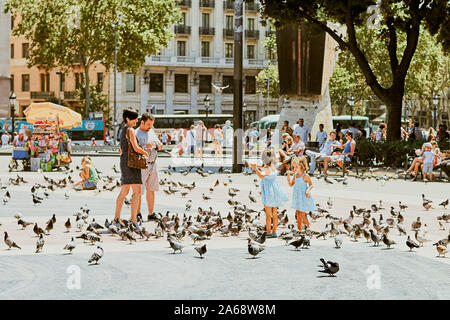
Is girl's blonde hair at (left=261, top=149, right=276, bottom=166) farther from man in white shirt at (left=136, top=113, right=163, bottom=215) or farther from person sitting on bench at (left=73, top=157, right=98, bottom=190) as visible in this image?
person sitting on bench at (left=73, top=157, right=98, bottom=190)

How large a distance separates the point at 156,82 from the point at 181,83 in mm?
2882

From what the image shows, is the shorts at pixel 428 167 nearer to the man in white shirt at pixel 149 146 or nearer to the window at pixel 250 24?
the man in white shirt at pixel 149 146

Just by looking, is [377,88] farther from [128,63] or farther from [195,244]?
[128,63]

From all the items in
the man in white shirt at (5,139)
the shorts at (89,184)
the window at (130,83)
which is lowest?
the man in white shirt at (5,139)

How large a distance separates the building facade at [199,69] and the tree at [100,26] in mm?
17142

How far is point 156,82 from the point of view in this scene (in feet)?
249

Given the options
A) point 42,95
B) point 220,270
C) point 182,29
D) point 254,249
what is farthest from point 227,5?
point 220,270

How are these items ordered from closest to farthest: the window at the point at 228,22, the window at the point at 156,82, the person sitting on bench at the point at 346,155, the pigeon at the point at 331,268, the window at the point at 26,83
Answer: the pigeon at the point at 331,268
the person sitting on bench at the point at 346,155
the window at the point at 156,82
the window at the point at 26,83
the window at the point at 228,22

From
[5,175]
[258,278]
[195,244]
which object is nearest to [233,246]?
[195,244]

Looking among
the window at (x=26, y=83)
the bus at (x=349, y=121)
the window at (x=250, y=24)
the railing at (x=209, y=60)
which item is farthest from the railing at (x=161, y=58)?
the bus at (x=349, y=121)

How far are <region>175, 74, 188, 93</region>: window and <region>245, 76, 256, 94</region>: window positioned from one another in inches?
261

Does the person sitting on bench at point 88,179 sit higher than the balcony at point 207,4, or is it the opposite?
the balcony at point 207,4

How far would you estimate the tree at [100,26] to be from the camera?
53.7 meters
